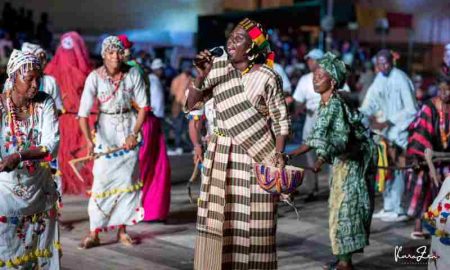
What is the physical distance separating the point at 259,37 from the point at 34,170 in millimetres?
1931

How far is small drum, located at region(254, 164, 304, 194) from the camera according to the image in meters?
6.30

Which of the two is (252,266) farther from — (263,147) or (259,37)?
(259,37)

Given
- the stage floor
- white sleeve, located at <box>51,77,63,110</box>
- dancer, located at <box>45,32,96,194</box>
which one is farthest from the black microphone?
dancer, located at <box>45,32,96,194</box>

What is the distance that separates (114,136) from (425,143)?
10.9 feet

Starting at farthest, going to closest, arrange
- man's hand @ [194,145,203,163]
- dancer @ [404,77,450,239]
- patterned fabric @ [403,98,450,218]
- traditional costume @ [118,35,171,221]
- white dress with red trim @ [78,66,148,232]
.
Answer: traditional costume @ [118,35,171,221] → patterned fabric @ [403,98,450,218] → dancer @ [404,77,450,239] → white dress with red trim @ [78,66,148,232] → man's hand @ [194,145,203,163]

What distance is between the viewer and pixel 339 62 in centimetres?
834

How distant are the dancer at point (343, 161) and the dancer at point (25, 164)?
270 centimetres

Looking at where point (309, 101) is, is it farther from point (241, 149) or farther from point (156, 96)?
point (241, 149)

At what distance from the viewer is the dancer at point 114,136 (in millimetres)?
9203

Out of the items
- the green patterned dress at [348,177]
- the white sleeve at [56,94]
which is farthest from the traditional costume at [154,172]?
the green patterned dress at [348,177]

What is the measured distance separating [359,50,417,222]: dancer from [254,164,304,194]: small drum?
5507 mm

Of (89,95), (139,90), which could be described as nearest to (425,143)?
(139,90)

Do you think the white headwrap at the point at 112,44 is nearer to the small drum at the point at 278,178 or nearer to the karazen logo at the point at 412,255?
the small drum at the point at 278,178

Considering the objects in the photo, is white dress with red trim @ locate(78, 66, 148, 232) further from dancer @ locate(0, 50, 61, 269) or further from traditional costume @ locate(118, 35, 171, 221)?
dancer @ locate(0, 50, 61, 269)
